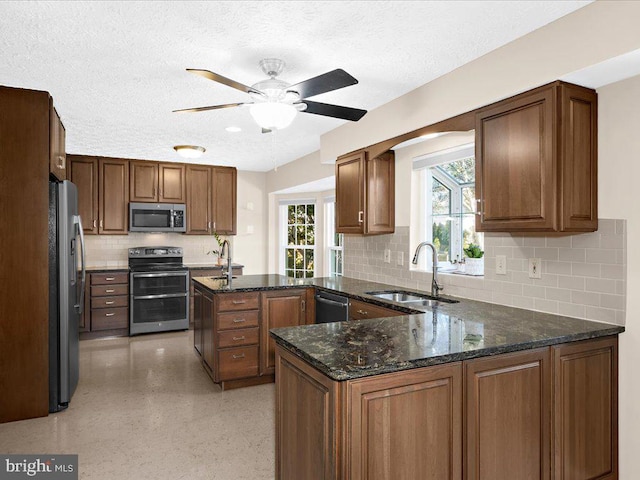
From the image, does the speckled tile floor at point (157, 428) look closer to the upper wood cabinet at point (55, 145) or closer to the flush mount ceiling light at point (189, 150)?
the upper wood cabinet at point (55, 145)

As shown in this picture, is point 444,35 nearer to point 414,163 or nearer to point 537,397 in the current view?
point 414,163

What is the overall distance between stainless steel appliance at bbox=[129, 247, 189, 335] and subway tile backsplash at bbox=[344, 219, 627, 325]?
12.5 ft

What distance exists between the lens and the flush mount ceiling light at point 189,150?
198 inches

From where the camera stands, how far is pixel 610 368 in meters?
2.10

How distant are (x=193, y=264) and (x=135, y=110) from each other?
3.18 m

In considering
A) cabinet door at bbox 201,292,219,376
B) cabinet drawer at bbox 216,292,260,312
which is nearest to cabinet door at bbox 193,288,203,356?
cabinet door at bbox 201,292,219,376

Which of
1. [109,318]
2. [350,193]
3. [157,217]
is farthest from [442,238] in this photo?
[109,318]

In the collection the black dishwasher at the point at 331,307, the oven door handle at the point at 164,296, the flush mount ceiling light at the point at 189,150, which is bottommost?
the oven door handle at the point at 164,296

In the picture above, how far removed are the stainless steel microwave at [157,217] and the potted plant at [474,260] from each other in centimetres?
421

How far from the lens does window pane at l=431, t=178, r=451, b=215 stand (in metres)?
3.60

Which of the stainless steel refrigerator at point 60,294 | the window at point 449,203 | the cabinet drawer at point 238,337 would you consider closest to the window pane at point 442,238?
the window at point 449,203

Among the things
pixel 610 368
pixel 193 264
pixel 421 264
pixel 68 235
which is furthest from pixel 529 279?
pixel 193 264

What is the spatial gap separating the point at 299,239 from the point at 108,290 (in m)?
2.72

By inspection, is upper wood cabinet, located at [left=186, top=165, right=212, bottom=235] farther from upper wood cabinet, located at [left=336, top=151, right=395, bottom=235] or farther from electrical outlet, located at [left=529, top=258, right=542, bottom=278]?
electrical outlet, located at [left=529, top=258, right=542, bottom=278]
